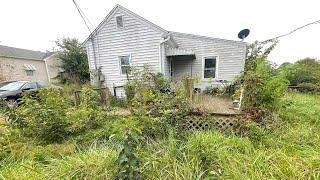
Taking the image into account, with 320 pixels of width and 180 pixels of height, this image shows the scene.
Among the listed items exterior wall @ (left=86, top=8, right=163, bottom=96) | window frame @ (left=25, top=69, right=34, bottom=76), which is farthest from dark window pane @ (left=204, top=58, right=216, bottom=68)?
window frame @ (left=25, top=69, right=34, bottom=76)

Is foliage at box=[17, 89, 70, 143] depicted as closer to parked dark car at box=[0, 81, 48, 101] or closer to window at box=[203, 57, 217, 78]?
parked dark car at box=[0, 81, 48, 101]

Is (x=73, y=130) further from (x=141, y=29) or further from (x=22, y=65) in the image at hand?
(x=22, y=65)

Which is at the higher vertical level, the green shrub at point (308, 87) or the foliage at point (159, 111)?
the foliage at point (159, 111)

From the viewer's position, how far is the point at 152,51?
379 inches

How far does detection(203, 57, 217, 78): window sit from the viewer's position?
1037cm

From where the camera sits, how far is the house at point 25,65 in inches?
744

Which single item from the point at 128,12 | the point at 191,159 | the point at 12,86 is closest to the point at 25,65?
the point at 12,86

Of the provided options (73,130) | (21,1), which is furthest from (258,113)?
(21,1)

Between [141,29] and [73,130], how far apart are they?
6.94m

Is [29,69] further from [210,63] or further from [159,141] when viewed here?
[159,141]

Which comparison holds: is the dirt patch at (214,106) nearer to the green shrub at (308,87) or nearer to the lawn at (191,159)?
the lawn at (191,159)

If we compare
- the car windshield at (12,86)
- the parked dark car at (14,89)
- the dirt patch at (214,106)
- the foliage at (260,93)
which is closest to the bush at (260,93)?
the foliage at (260,93)

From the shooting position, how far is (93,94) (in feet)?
17.4

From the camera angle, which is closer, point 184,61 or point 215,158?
point 215,158
